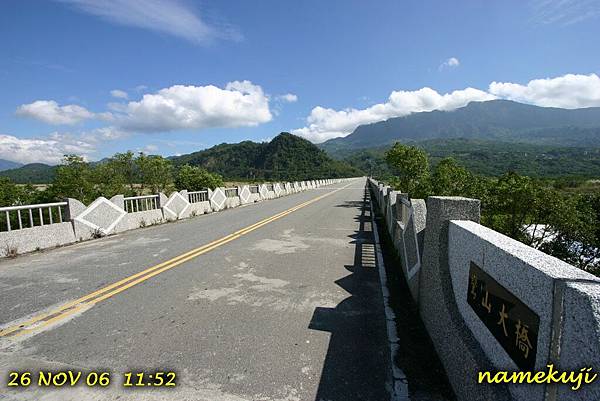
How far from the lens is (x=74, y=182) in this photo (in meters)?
44.8

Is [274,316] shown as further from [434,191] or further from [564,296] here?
[434,191]

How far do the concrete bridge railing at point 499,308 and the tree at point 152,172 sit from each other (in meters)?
68.3

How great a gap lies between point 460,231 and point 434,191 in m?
15.3

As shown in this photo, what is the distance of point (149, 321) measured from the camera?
415cm

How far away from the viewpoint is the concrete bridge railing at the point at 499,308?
1.49m

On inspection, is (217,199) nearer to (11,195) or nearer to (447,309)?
(447,309)

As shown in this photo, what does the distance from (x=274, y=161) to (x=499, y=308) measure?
160 meters

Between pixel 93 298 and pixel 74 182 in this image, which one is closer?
pixel 93 298

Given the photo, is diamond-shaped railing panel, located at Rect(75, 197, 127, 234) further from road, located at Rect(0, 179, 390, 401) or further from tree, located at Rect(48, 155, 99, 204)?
tree, located at Rect(48, 155, 99, 204)

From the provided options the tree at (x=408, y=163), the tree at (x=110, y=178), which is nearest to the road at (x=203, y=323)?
the tree at (x=408, y=163)

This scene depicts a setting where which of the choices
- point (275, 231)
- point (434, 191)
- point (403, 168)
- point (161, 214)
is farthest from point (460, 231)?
point (403, 168)

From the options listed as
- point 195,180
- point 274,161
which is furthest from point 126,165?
point 274,161

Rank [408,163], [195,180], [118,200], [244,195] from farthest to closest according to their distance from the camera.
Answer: [195,180] → [408,163] → [244,195] → [118,200]

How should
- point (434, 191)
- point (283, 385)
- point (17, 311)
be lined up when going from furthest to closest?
1. point (434, 191)
2. point (17, 311)
3. point (283, 385)
